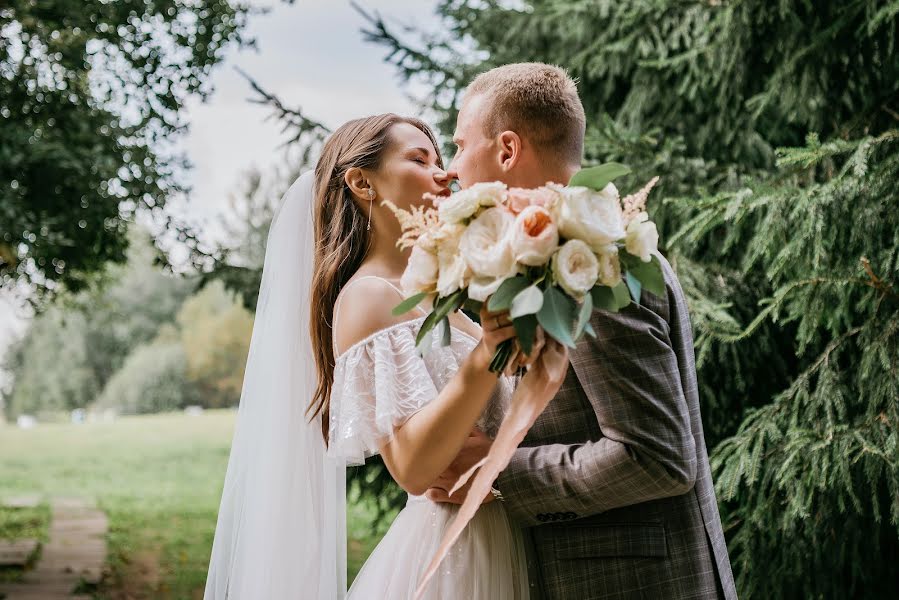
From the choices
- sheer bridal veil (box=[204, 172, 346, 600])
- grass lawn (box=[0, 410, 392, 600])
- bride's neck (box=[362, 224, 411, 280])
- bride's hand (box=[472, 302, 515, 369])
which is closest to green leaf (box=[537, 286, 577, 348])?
bride's hand (box=[472, 302, 515, 369])

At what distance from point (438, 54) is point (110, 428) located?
18736mm

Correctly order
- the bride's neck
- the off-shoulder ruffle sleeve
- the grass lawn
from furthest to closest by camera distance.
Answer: the grass lawn < the bride's neck < the off-shoulder ruffle sleeve

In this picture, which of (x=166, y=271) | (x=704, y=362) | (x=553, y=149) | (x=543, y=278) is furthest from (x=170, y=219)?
(x=543, y=278)

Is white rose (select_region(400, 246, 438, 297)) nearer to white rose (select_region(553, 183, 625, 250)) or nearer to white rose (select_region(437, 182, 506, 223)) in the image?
white rose (select_region(437, 182, 506, 223))

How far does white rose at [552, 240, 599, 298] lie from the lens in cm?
166

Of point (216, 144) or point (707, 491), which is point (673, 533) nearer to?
point (707, 491)

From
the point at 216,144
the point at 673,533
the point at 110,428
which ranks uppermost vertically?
the point at 216,144

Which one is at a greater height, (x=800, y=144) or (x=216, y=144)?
(x=216, y=144)

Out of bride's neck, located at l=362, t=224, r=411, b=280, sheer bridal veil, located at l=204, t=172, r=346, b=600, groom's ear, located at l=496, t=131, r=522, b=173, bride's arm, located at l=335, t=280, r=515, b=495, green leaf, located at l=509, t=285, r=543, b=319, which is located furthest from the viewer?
sheer bridal veil, located at l=204, t=172, r=346, b=600

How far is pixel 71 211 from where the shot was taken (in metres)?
7.32

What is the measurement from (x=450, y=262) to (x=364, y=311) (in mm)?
546

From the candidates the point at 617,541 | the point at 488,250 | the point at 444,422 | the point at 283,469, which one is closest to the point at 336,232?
the point at 283,469

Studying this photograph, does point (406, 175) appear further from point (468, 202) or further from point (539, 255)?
point (539, 255)

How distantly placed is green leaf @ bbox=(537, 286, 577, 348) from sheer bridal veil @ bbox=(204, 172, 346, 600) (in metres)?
1.20
